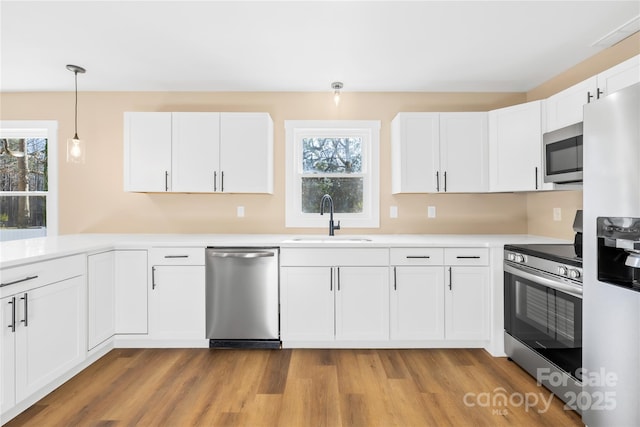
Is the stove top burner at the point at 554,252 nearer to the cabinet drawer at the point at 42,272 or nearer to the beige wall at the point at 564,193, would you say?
the beige wall at the point at 564,193

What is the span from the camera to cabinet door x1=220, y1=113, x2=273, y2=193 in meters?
3.10

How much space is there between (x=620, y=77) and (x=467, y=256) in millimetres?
1527

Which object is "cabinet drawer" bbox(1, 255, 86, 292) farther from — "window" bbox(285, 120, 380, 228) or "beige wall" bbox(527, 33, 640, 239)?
"beige wall" bbox(527, 33, 640, 239)

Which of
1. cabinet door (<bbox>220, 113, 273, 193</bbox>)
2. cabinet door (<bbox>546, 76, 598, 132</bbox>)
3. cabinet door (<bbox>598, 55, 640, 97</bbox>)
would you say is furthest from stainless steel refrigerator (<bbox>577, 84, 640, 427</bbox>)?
cabinet door (<bbox>220, 113, 273, 193</bbox>)

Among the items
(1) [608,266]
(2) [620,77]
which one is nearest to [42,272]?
(1) [608,266]

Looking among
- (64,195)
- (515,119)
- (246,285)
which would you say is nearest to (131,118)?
(64,195)

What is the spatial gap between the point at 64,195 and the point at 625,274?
459 cm

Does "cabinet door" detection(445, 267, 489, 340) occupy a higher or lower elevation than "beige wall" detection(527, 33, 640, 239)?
lower

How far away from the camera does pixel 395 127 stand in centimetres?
328

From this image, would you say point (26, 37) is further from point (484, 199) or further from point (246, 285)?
point (484, 199)

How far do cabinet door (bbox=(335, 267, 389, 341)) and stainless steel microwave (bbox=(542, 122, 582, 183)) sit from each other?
1.40m

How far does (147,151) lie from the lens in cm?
310

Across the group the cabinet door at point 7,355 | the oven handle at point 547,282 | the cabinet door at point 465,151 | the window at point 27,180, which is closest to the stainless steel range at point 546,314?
the oven handle at point 547,282

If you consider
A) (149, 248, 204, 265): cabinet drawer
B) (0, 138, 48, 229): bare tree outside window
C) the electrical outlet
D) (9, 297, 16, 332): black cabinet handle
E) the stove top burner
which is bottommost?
(9, 297, 16, 332): black cabinet handle
